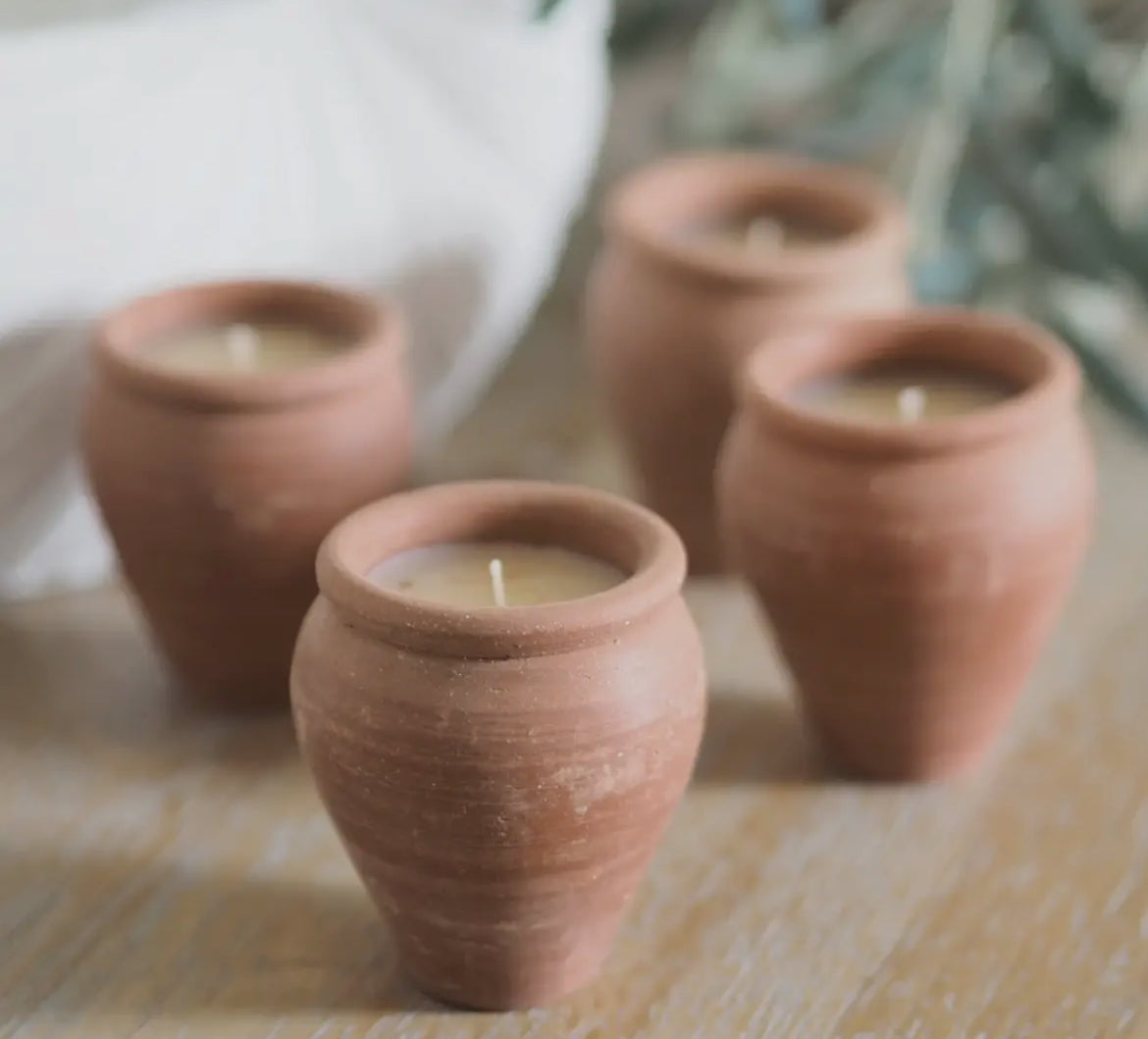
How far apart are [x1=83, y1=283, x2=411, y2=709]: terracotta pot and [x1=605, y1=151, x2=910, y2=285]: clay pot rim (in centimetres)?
18

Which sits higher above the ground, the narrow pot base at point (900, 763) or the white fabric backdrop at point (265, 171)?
the white fabric backdrop at point (265, 171)

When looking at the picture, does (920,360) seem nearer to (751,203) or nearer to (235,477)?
(751,203)

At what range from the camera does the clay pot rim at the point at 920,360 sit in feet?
2.44

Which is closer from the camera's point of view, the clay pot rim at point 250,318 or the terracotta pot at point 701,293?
the clay pot rim at point 250,318

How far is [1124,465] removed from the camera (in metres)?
1.12

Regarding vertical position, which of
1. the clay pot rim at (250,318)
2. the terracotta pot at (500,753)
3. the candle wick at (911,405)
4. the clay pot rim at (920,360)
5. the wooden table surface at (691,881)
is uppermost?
the clay pot rim at (250,318)

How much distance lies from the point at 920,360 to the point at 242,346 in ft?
1.13

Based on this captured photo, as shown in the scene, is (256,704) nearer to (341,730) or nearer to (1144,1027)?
(341,730)

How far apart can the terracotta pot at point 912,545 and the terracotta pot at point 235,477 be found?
18 centimetres

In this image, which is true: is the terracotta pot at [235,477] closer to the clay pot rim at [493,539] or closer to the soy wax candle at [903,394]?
the clay pot rim at [493,539]

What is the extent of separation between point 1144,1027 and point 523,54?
63 cm

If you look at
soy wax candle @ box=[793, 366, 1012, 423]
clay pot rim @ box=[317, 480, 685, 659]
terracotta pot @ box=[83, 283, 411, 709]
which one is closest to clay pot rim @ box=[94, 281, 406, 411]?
terracotta pot @ box=[83, 283, 411, 709]

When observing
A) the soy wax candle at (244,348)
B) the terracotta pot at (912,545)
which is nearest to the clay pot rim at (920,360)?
the terracotta pot at (912,545)

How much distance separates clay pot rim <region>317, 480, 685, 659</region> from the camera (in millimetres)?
613
